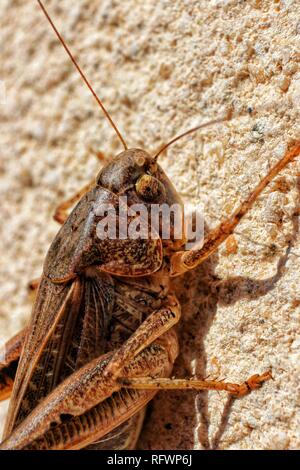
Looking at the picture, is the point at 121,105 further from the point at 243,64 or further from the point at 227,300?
the point at 227,300

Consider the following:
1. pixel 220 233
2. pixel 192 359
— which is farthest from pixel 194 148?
pixel 192 359

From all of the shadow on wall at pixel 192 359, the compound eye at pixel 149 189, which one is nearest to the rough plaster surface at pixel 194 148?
the shadow on wall at pixel 192 359

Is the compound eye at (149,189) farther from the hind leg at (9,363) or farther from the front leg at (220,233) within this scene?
the hind leg at (9,363)

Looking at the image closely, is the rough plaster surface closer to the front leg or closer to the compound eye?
the front leg

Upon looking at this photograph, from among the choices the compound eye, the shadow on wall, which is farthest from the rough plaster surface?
the compound eye

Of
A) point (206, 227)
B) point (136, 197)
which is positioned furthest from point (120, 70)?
point (206, 227)

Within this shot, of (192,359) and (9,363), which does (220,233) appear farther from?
(9,363)
